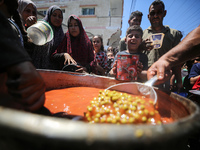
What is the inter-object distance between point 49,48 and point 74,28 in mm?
671

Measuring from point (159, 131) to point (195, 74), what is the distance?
336 centimetres

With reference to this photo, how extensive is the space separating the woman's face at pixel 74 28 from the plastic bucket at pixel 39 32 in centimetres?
65

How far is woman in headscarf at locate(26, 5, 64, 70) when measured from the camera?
217 cm

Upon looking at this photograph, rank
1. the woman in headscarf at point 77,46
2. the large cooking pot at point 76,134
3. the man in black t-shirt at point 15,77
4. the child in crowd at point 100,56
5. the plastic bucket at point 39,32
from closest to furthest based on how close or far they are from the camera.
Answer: the large cooking pot at point 76,134 → the man in black t-shirt at point 15,77 → the plastic bucket at point 39,32 → the woman in headscarf at point 77,46 → the child in crowd at point 100,56

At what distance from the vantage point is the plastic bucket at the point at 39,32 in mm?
1669

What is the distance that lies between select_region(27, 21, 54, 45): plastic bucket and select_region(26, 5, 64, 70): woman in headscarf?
0.37 metres

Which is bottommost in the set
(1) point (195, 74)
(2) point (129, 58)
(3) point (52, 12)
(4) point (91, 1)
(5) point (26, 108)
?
(1) point (195, 74)

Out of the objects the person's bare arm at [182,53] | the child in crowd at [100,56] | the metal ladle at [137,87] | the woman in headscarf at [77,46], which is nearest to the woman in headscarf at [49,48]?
the woman in headscarf at [77,46]

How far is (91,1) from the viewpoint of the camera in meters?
13.1

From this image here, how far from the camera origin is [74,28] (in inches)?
93.2

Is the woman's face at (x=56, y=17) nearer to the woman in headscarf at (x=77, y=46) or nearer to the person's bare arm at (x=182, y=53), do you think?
the woman in headscarf at (x=77, y=46)

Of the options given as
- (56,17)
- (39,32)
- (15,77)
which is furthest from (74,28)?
(15,77)

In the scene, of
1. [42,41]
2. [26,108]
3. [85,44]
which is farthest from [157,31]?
[26,108]

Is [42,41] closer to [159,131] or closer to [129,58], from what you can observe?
[129,58]
